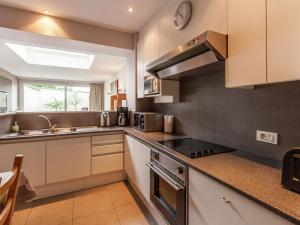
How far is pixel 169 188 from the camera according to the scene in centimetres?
137

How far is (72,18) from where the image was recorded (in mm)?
2303

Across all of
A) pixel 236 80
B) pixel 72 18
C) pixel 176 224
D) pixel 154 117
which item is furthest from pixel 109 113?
pixel 236 80

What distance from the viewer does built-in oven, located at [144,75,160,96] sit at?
2066mm

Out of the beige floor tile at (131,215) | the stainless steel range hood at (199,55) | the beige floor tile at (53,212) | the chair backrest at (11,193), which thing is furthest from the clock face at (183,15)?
the beige floor tile at (53,212)

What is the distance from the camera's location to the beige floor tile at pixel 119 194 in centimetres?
204

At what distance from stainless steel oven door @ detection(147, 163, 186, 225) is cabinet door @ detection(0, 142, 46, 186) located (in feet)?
4.74

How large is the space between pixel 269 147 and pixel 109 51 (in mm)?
2677

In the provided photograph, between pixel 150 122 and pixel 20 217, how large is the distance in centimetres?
181

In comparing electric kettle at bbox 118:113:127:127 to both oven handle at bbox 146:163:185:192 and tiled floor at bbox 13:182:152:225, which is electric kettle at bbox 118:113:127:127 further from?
oven handle at bbox 146:163:185:192

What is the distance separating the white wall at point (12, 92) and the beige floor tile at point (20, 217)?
4982mm

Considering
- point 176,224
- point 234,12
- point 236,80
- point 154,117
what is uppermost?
point 234,12

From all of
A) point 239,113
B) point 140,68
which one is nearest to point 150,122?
point 140,68

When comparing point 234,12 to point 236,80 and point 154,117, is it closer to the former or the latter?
point 236,80

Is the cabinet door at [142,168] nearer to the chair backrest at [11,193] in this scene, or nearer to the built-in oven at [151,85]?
the built-in oven at [151,85]
